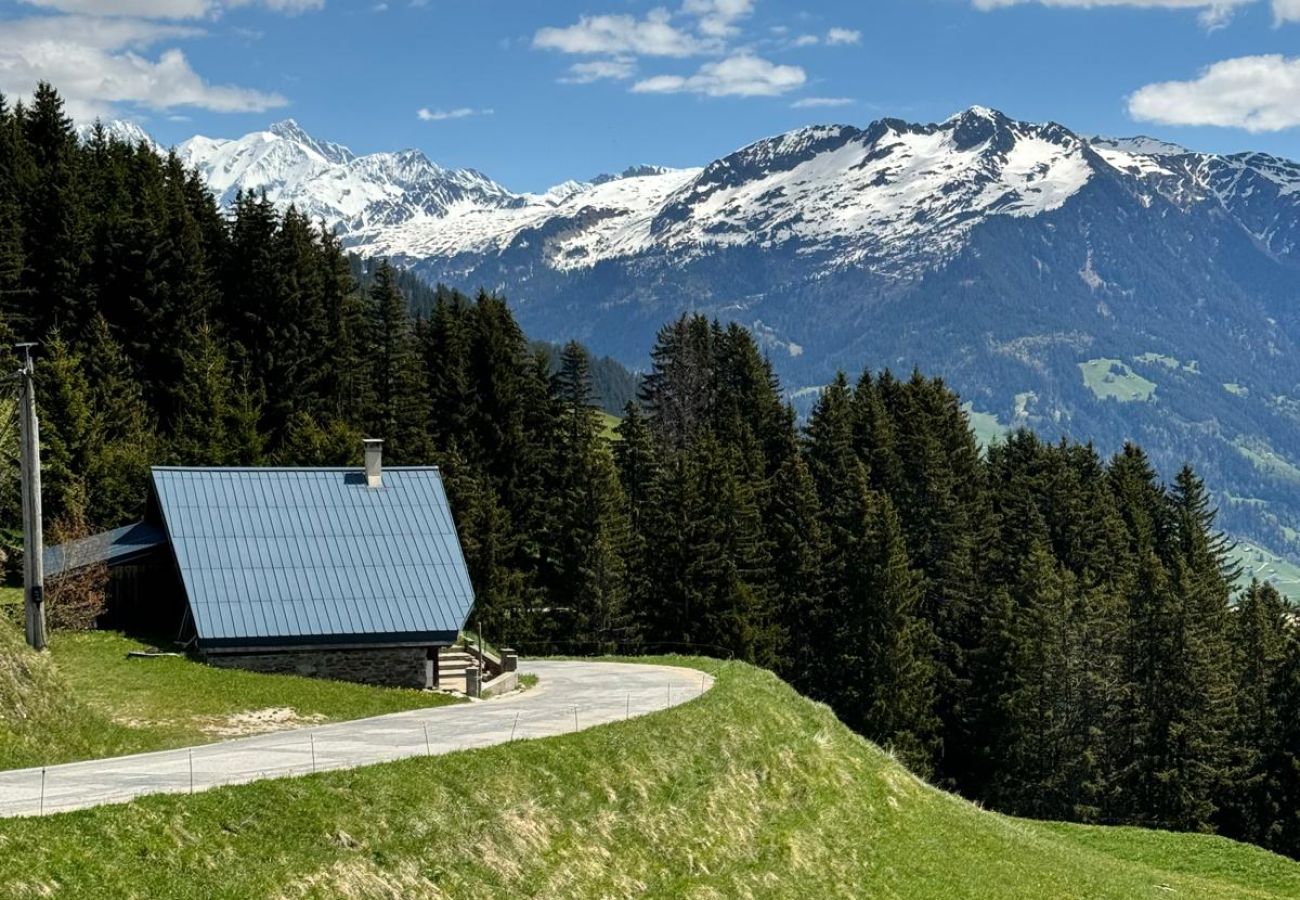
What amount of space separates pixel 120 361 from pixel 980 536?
62896 mm

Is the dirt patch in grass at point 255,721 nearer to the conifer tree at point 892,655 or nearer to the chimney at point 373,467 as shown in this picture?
the chimney at point 373,467

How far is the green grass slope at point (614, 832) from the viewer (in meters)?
21.7

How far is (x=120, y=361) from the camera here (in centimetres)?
8412

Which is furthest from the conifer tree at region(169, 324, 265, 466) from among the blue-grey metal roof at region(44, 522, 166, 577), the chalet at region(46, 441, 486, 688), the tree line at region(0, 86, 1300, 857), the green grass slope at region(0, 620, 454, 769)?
the green grass slope at region(0, 620, 454, 769)

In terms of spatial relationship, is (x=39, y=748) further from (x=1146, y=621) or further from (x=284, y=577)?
(x=1146, y=621)

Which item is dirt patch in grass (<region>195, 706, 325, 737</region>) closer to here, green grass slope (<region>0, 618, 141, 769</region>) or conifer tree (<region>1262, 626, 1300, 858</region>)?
green grass slope (<region>0, 618, 141, 769</region>)

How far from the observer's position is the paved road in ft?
85.1

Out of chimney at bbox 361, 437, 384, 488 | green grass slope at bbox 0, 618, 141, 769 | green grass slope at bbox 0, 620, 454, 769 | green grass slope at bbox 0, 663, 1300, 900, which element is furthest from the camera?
chimney at bbox 361, 437, 384, 488

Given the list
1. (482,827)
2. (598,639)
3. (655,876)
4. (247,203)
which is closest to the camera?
(482,827)

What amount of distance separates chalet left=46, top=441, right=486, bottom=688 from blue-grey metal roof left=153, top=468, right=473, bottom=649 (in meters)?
0.05

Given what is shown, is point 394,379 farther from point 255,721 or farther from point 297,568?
point 255,721

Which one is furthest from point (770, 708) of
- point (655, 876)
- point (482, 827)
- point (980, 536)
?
point (980, 536)

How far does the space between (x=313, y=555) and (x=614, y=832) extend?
22.9 m

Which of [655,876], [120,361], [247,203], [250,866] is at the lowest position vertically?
[655,876]
